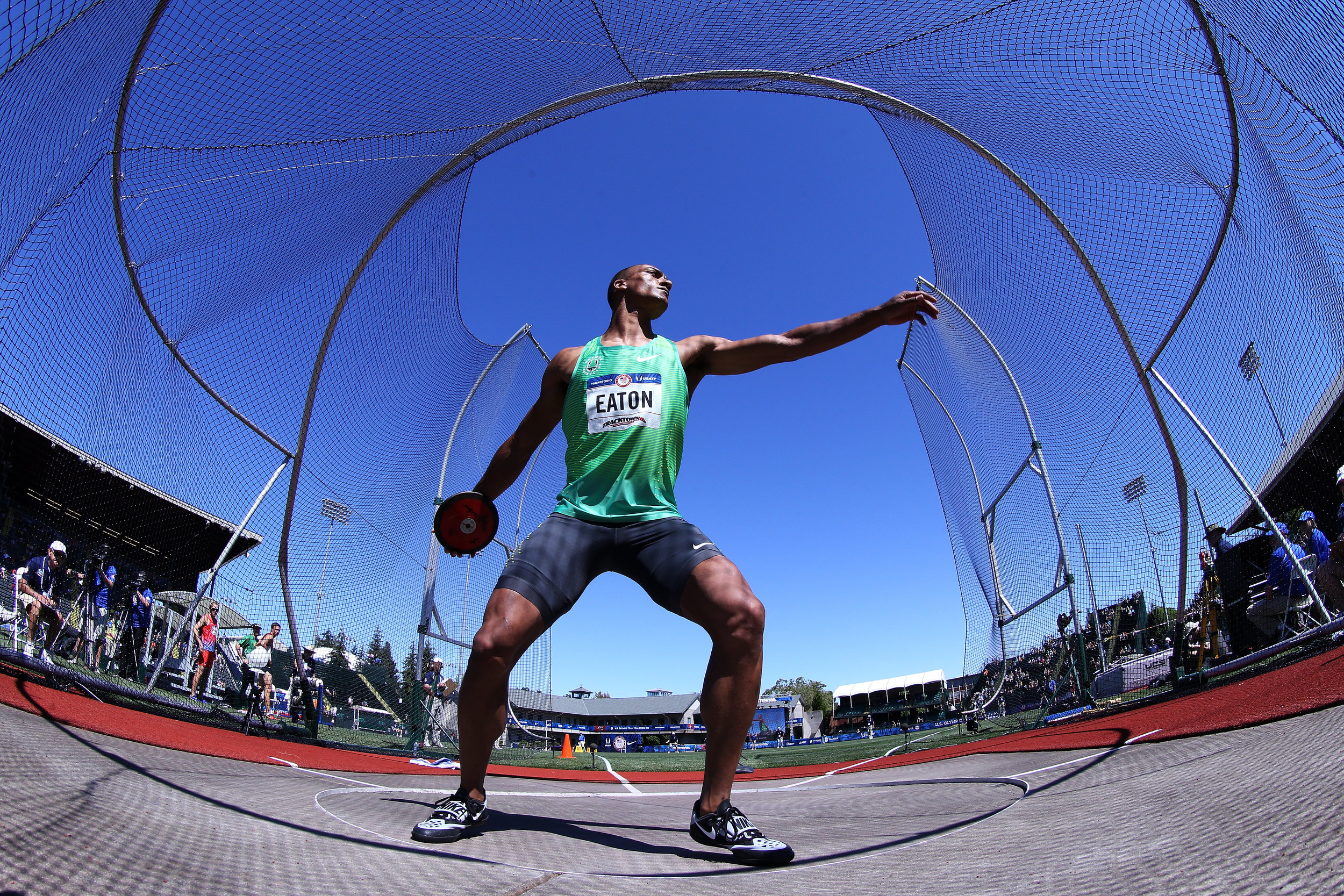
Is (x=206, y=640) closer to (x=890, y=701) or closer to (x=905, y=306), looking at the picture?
(x=905, y=306)

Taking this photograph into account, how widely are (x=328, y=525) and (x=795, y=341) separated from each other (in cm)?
676

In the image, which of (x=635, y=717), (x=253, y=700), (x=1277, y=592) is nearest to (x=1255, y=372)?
(x=1277, y=592)

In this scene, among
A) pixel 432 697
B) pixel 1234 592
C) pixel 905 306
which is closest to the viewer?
pixel 905 306

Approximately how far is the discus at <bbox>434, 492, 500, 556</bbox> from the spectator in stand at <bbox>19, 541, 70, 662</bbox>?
24.9 ft

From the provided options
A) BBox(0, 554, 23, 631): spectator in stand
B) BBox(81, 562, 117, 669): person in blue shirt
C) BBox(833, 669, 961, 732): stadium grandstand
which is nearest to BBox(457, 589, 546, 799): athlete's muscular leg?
BBox(0, 554, 23, 631): spectator in stand

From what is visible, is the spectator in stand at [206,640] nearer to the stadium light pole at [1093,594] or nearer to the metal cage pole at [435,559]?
the metal cage pole at [435,559]

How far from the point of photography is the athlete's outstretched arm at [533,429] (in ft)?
7.70

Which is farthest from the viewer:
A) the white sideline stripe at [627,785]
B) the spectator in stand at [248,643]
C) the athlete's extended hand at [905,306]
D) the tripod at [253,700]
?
the spectator in stand at [248,643]

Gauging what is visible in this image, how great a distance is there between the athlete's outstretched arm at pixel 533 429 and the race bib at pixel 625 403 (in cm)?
22

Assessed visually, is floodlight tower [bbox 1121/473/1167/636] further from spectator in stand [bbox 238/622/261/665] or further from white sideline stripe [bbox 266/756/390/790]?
spectator in stand [bbox 238/622/261/665]

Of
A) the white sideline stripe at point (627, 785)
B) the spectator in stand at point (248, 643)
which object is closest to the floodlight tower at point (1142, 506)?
the white sideline stripe at point (627, 785)

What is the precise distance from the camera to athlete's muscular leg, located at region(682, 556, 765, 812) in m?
1.72

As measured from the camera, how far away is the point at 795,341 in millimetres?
2262

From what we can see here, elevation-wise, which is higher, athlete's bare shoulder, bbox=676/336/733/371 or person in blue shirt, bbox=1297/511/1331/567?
athlete's bare shoulder, bbox=676/336/733/371
